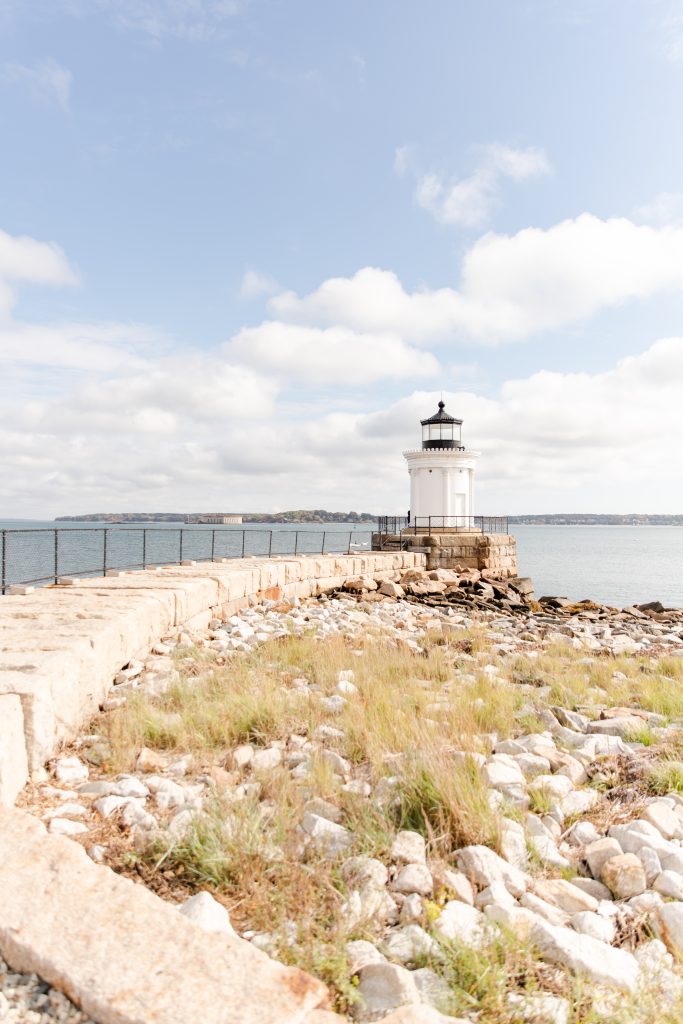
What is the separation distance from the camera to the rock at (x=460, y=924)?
2.23 m

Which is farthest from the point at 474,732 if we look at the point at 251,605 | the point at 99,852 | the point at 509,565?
the point at 509,565

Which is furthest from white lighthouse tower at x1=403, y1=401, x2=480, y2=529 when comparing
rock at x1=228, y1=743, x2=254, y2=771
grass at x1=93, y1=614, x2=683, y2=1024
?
rock at x1=228, y1=743, x2=254, y2=771

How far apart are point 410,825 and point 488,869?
1.59 feet

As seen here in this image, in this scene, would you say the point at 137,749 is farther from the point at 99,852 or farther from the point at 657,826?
the point at 657,826

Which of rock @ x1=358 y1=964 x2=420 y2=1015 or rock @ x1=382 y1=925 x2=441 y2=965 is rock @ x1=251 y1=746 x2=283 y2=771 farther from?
rock @ x1=358 y1=964 x2=420 y2=1015

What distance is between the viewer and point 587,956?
2146 millimetres

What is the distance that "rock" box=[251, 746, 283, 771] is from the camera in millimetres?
3719

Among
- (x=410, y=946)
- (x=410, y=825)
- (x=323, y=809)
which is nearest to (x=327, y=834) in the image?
(x=323, y=809)

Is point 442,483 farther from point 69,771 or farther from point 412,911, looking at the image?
point 412,911

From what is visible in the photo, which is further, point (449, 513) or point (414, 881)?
point (449, 513)

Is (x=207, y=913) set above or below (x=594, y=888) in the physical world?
above

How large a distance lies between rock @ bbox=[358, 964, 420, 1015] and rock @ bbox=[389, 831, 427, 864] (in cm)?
68

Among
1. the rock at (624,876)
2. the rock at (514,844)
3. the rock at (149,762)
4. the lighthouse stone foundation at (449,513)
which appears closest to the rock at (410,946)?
the rock at (514,844)

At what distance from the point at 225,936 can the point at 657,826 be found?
2.16 meters
